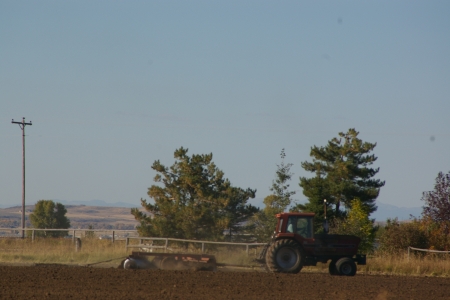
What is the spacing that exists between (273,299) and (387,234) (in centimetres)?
2006

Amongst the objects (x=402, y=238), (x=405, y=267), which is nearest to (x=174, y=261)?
(x=405, y=267)

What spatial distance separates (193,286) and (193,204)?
22.7 meters

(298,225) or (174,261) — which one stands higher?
(298,225)

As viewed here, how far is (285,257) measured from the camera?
2336 cm

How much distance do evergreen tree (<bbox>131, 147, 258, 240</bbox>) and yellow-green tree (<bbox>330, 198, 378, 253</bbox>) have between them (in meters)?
5.97

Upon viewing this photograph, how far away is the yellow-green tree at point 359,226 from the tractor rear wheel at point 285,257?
11.6 metres

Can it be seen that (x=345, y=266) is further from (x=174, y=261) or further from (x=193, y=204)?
(x=193, y=204)

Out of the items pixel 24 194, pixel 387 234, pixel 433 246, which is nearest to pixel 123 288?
pixel 387 234

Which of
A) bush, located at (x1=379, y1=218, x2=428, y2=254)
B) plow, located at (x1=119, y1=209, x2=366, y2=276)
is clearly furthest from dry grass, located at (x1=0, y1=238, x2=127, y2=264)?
bush, located at (x1=379, y1=218, x2=428, y2=254)

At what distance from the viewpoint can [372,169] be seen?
163ft

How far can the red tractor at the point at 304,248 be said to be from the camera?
915 inches

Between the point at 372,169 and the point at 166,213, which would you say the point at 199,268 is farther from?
the point at 372,169

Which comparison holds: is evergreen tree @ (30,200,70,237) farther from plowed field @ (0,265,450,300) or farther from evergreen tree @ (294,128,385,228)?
plowed field @ (0,265,450,300)

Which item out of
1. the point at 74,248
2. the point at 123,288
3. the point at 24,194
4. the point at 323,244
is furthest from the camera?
the point at 24,194
